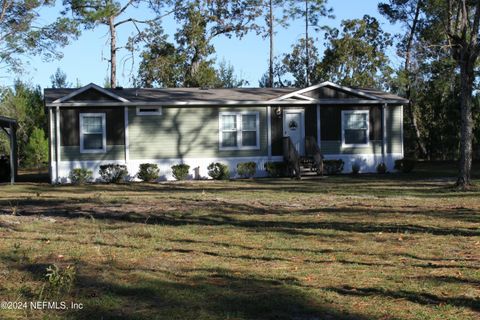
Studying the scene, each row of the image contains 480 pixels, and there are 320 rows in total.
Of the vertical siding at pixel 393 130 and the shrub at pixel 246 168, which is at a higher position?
the vertical siding at pixel 393 130

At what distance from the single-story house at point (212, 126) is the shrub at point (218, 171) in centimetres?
63

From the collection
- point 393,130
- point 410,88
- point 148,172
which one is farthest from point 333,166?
point 410,88

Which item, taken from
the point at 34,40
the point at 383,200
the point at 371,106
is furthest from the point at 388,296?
the point at 34,40

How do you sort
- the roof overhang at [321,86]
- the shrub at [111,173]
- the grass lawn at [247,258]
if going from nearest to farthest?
the grass lawn at [247,258] → the shrub at [111,173] → the roof overhang at [321,86]

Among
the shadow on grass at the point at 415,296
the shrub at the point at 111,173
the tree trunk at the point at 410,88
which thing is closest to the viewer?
the shadow on grass at the point at 415,296

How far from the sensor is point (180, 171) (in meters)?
22.8

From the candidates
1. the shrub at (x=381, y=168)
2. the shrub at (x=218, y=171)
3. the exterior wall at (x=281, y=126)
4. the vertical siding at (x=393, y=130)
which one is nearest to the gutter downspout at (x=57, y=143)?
the shrub at (x=218, y=171)

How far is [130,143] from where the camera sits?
23.0 m

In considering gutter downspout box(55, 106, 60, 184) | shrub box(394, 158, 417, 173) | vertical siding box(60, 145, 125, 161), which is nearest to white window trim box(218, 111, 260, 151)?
vertical siding box(60, 145, 125, 161)

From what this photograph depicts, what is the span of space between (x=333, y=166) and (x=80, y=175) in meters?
9.86

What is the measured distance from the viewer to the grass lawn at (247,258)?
5188 mm

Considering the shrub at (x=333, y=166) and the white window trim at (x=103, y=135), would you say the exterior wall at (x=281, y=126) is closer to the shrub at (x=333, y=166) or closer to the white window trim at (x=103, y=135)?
the shrub at (x=333, y=166)

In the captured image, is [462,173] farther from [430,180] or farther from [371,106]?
[371,106]

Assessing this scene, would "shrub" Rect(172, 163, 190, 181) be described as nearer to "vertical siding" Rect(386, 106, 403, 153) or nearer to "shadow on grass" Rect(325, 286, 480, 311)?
"vertical siding" Rect(386, 106, 403, 153)
